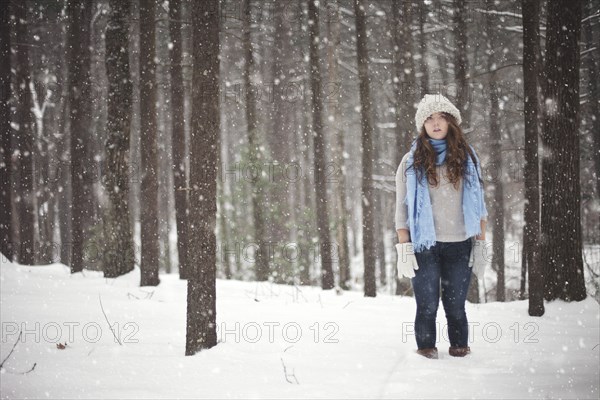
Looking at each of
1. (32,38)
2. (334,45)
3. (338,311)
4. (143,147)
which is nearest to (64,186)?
(32,38)

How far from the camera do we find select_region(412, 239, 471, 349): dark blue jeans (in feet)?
12.9

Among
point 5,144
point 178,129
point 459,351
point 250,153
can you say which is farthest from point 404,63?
point 5,144

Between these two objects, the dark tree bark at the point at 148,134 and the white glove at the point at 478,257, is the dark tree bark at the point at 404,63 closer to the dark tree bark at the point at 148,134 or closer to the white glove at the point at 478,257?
the dark tree bark at the point at 148,134

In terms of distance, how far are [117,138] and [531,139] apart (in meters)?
8.26

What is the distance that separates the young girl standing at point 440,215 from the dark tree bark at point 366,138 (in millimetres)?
6055

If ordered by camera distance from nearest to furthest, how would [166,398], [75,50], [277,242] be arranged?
[166,398]
[75,50]
[277,242]

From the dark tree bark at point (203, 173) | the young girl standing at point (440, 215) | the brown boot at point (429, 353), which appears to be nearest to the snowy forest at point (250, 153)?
the dark tree bark at point (203, 173)

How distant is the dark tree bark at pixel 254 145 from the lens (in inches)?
476

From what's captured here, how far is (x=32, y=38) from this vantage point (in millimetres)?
17250

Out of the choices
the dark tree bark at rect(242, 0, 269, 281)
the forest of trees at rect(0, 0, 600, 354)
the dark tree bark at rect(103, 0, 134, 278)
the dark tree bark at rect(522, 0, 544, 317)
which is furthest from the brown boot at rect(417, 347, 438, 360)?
the dark tree bark at rect(242, 0, 269, 281)

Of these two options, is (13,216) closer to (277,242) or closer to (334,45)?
(277,242)

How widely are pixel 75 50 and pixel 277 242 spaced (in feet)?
27.9

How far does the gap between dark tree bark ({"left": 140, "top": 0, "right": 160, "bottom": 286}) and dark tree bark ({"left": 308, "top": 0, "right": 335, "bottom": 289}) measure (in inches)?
149

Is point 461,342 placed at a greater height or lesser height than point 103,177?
lesser
